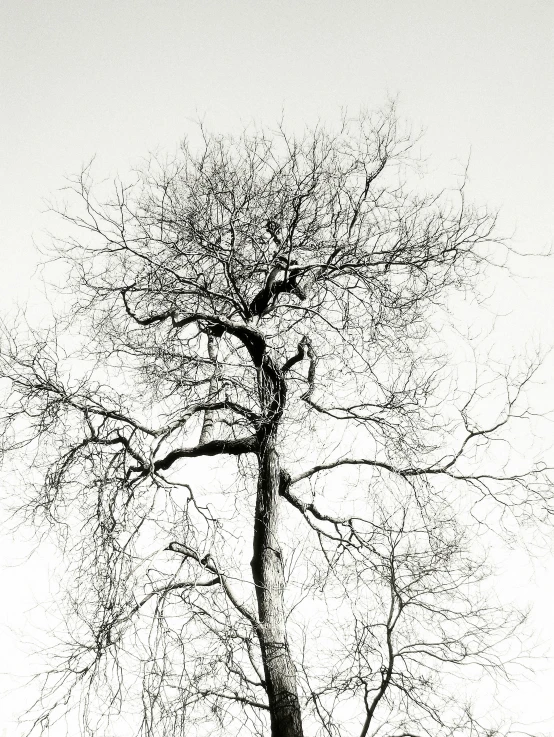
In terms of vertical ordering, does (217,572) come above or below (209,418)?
below

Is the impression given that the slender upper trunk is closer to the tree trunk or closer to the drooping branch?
the tree trunk

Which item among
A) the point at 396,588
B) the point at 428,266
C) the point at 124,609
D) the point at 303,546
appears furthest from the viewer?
the point at 428,266

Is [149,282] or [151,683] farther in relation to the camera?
[149,282]

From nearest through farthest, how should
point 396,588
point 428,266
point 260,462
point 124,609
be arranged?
1. point 396,588
2. point 124,609
3. point 260,462
4. point 428,266

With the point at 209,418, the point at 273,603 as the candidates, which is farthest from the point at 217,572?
the point at 209,418

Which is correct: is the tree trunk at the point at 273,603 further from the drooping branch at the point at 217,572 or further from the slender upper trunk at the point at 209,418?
the slender upper trunk at the point at 209,418

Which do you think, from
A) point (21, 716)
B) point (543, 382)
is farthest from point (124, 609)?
point (543, 382)

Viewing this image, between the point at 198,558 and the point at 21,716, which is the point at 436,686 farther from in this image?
the point at 21,716

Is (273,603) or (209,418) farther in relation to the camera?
(209,418)

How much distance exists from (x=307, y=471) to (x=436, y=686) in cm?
208

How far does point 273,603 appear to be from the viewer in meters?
5.96

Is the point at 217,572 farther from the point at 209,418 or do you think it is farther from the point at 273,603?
the point at 209,418

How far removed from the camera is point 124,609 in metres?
5.36

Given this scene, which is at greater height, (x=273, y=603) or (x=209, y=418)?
(x=209, y=418)
